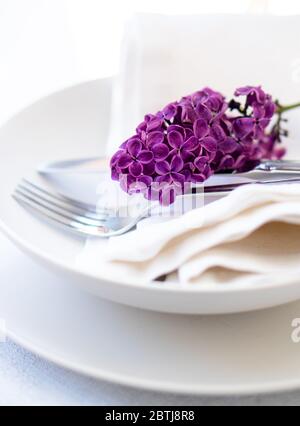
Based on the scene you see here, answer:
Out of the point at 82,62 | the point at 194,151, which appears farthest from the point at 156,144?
the point at 82,62

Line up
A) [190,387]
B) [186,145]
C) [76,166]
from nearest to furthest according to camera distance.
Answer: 1. [190,387]
2. [186,145]
3. [76,166]

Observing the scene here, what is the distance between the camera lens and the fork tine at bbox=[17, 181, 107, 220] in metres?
0.54

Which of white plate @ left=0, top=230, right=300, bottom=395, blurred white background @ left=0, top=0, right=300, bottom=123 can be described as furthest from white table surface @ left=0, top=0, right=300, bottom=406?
white plate @ left=0, top=230, right=300, bottom=395

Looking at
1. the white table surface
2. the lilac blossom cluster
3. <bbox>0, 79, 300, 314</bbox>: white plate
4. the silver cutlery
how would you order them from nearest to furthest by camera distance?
<bbox>0, 79, 300, 314</bbox>: white plate → the lilac blossom cluster → the silver cutlery → the white table surface

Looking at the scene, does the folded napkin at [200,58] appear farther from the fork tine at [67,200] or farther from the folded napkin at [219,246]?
the folded napkin at [219,246]

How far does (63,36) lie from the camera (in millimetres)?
1108

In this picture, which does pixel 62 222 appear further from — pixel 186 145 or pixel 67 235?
pixel 186 145

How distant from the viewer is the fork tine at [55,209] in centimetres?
52

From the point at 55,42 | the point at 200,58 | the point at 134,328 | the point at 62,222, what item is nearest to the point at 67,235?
the point at 62,222

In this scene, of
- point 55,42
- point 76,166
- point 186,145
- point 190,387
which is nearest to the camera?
point 190,387

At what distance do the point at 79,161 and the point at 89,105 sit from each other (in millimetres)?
97

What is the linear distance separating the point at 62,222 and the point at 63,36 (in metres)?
0.68

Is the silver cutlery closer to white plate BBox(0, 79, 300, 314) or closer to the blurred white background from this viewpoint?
white plate BBox(0, 79, 300, 314)

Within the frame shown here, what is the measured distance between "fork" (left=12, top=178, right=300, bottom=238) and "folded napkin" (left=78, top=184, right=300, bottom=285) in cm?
8
